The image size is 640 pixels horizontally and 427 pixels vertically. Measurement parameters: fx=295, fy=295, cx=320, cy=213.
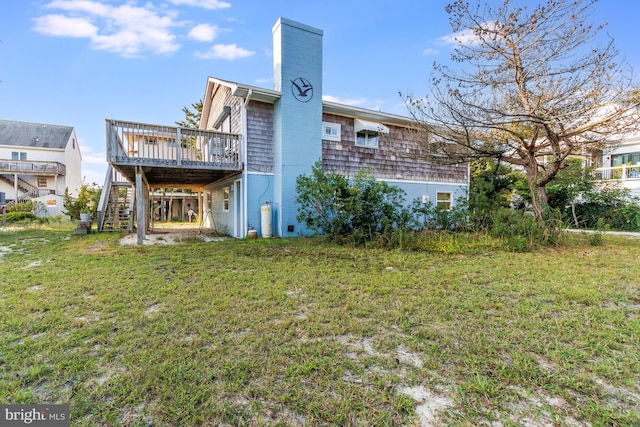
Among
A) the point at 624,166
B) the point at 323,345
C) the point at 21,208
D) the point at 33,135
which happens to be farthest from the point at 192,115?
the point at 624,166

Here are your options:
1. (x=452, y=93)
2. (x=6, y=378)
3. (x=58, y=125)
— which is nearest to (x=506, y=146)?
(x=452, y=93)

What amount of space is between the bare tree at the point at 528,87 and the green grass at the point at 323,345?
3.53m

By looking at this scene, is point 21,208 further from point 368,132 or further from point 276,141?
point 368,132

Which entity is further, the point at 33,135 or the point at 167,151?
the point at 33,135

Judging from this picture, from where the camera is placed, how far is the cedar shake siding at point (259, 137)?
30.5ft

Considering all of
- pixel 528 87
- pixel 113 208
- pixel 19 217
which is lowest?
pixel 19 217

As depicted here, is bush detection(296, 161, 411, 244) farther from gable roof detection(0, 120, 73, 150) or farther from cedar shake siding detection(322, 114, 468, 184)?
gable roof detection(0, 120, 73, 150)

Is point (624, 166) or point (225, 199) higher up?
point (624, 166)

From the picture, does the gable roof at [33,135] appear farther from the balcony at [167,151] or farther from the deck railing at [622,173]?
the deck railing at [622,173]

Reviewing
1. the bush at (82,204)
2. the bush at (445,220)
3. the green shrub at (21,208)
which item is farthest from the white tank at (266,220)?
the green shrub at (21,208)

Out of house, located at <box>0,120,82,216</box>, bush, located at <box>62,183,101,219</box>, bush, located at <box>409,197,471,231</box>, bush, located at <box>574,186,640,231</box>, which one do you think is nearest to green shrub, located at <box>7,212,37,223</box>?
bush, located at <box>62,183,101,219</box>

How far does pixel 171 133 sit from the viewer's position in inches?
338

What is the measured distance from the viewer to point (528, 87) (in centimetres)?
718

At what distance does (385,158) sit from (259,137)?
16.3ft
